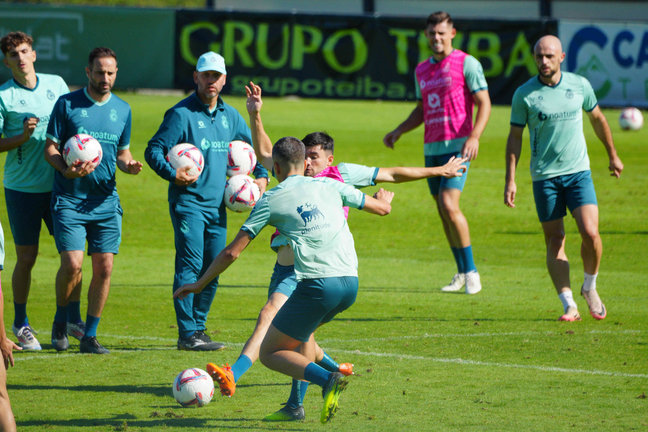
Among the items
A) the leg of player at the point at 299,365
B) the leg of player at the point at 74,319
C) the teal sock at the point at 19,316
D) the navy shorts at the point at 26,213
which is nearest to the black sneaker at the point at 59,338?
the leg of player at the point at 74,319

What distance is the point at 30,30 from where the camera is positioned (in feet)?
91.0

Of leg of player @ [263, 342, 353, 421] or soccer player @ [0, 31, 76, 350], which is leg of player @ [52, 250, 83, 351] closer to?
soccer player @ [0, 31, 76, 350]

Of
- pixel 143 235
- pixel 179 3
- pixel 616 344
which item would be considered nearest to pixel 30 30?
pixel 143 235

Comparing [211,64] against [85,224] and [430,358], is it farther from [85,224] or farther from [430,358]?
[430,358]

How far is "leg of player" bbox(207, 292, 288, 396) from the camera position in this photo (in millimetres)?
6172

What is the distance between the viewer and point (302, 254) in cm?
623

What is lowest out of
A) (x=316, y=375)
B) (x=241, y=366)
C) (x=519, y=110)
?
(x=241, y=366)

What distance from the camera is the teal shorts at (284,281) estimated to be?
272 inches

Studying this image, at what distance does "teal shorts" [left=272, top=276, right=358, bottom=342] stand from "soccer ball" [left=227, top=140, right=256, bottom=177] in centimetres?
263

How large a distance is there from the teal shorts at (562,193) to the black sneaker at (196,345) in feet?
11.2

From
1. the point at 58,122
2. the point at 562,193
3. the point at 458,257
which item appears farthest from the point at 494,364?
the point at 58,122

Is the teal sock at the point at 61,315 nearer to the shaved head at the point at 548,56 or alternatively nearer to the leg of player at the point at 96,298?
the leg of player at the point at 96,298

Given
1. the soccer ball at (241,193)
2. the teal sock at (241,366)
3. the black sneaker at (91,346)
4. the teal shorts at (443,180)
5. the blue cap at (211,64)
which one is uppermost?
the blue cap at (211,64)

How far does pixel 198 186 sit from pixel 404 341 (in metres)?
2.29
